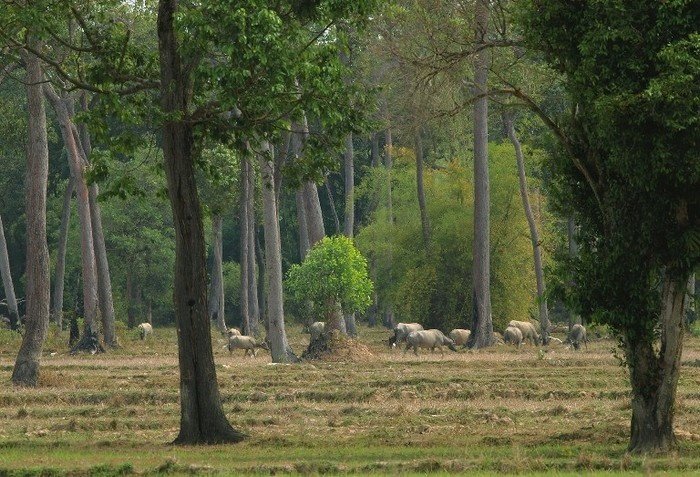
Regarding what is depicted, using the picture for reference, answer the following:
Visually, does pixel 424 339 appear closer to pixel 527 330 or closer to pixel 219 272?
pixel 527 330

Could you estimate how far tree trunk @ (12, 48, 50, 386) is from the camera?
33.4 metres

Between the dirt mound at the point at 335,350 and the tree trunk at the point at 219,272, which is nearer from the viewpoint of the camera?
the dirt mound at the point at 335,350

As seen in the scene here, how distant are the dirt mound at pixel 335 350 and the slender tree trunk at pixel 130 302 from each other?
121 feet

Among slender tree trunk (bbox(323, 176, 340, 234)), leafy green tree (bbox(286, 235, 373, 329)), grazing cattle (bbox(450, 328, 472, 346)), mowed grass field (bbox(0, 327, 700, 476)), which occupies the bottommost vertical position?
mowed grass field (bbox(0, 327, 700, 476))

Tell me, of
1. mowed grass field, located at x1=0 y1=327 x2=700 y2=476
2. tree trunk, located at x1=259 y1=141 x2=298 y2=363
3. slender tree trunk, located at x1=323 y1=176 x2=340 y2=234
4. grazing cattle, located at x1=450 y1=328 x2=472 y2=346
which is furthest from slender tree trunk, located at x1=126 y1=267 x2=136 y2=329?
tree trunk, located at x1=259 y1=141 x2=298 y2=363

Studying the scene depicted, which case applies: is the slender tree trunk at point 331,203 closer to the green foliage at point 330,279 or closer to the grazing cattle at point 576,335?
the grazing cattle at point 576,335

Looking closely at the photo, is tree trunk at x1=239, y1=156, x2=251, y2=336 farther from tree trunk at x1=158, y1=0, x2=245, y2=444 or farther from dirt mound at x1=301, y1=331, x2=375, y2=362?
tree trunk at x1=158, y1=0, x2=245, y2=444

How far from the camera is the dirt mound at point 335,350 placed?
4247cm

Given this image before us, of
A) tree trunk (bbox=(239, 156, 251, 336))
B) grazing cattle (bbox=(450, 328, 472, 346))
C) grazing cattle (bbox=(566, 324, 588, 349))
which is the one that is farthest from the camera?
tree trunk (bbox=(239, 156, 251, 336))

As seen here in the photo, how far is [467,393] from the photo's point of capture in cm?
2977

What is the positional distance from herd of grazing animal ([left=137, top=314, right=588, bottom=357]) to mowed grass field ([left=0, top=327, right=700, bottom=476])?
5076 millimetres

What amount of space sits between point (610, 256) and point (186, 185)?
6.83m

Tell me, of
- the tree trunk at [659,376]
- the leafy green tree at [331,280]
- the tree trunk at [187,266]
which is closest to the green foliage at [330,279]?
the leafy green tree at [331,280]

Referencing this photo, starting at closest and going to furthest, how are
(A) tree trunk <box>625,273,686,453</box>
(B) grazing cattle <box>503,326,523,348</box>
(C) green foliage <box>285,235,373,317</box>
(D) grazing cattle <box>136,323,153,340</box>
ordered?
(A) tree trunk <box>625,273,686,453</box>, (C) green foliage <box>285,235,373,317</box>, (B) grazing cattle <box>503,326,523,348</box>, (D) grazing cattle <box>136,323,153,340</box>
